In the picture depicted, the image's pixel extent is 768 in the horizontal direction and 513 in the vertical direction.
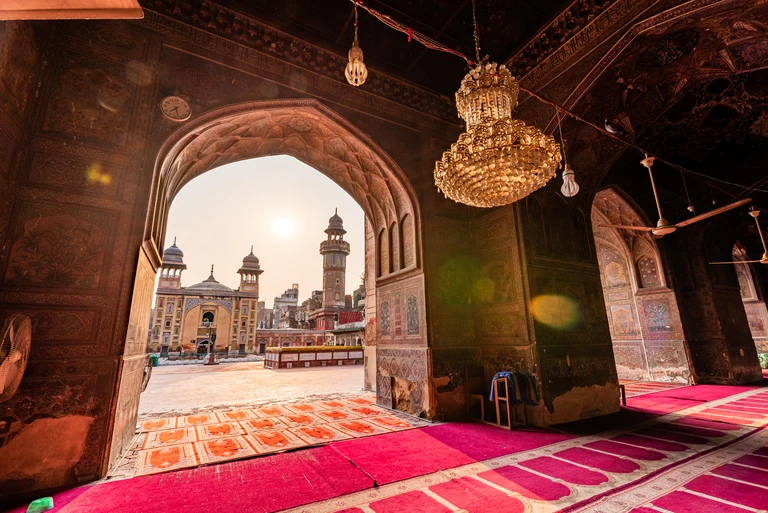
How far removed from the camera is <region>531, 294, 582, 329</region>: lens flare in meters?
5.35

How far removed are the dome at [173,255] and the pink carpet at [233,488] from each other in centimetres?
3706

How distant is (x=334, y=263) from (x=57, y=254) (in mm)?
36317

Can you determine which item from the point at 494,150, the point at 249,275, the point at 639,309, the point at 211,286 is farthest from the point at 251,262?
the point at 494,150

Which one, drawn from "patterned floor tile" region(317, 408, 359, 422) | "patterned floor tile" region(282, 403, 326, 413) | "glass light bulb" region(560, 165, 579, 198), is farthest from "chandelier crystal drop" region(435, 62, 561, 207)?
"patterned floor tile" region(282, 403, 326, 413)

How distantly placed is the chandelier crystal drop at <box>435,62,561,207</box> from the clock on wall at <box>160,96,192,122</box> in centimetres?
357

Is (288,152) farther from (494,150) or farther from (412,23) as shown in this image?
(494,150)

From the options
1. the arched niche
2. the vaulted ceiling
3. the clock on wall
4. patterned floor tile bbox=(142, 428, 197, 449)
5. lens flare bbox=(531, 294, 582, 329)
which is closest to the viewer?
patterned floor tile bbox=(142, 428, 197, 449)

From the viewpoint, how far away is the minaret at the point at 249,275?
121 ft

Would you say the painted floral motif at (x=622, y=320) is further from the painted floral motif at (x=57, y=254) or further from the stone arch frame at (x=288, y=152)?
the painted floral motif at (x=57, y=254)

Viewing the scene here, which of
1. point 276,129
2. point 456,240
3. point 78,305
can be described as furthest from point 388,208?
point 78,305

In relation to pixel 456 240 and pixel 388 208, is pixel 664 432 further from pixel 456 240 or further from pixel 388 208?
pixel 388 208

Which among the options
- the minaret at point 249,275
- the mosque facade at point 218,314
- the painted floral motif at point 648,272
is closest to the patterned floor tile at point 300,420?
the painted floral motif at point 648,272

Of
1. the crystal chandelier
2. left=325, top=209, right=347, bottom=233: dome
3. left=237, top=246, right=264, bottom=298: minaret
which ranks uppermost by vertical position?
left=325, top=209, right=347, bottom=233: dome

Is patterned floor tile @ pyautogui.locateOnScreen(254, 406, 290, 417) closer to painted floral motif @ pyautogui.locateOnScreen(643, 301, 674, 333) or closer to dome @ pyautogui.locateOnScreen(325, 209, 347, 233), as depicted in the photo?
painted floral motif @ pyautogui.locateOnScreen(643, 301, 674, 333)
